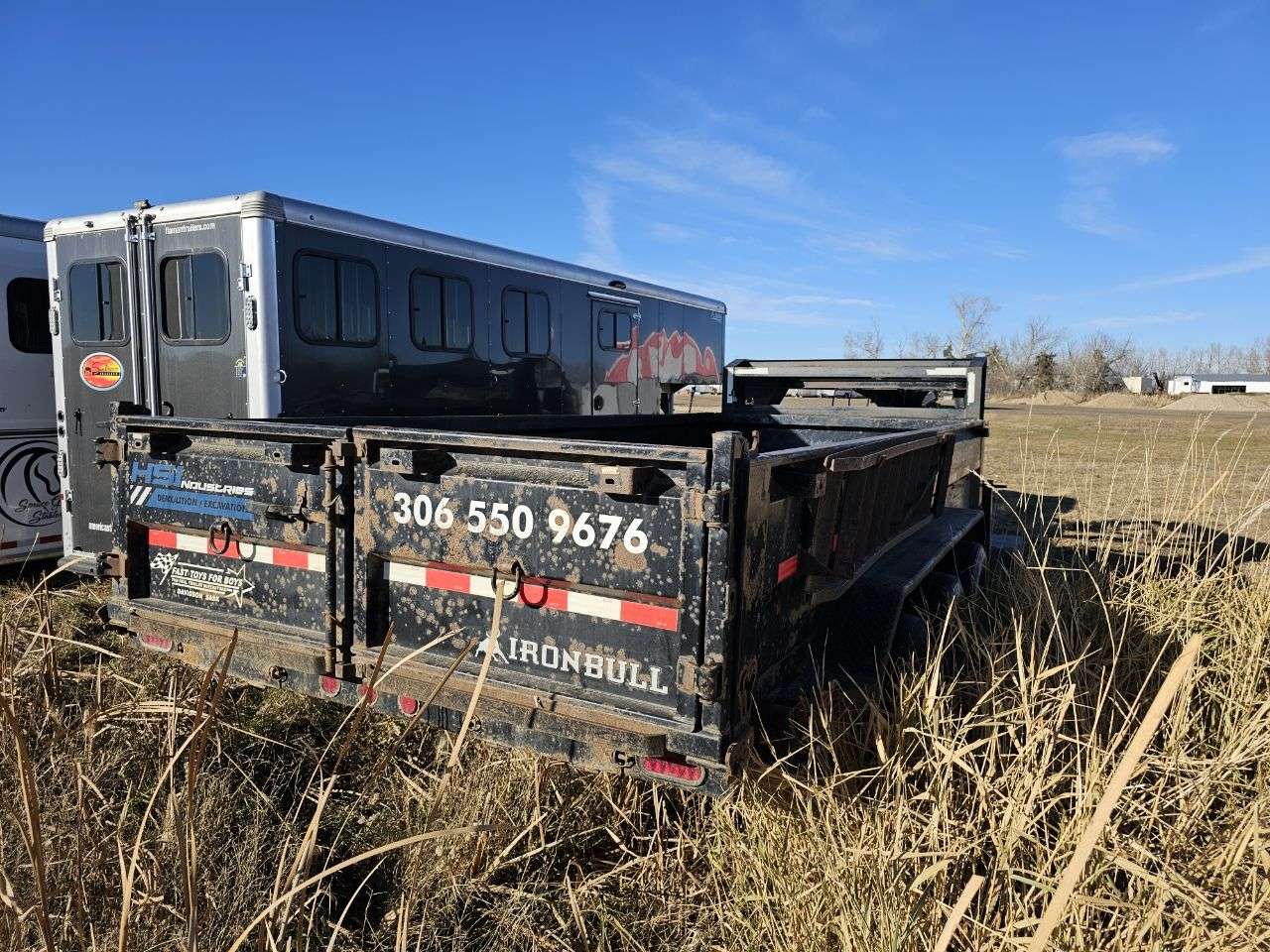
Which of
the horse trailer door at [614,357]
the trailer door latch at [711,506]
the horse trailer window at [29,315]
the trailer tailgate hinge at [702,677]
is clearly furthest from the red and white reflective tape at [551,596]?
the horse trailer door at [614,357]

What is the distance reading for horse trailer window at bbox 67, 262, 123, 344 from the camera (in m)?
7.35

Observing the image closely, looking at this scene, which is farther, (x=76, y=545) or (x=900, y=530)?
(x=76, y=545)

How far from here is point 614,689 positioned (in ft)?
9.23

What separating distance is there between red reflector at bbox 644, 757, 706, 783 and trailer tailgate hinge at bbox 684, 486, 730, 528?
731mm

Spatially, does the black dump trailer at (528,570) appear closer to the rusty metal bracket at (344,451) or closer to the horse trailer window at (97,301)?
the rusty metal bracket at (344,451)

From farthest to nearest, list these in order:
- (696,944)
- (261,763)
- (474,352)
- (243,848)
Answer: (474,352) → (261,763) → (243,848) → (696,944)

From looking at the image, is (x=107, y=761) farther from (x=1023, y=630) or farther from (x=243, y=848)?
(x=1023, y=630)

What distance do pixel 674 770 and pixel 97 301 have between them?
694cm

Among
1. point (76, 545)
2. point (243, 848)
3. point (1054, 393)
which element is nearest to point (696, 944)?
point (243, 848)

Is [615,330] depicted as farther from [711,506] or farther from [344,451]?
[711,506]

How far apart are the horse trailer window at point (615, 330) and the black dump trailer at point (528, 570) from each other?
25.0ft

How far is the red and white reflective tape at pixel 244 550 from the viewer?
332 cm

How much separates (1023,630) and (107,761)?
12.5 ft

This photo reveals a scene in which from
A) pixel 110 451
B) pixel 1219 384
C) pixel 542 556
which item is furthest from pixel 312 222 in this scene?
pixel 1219 384
